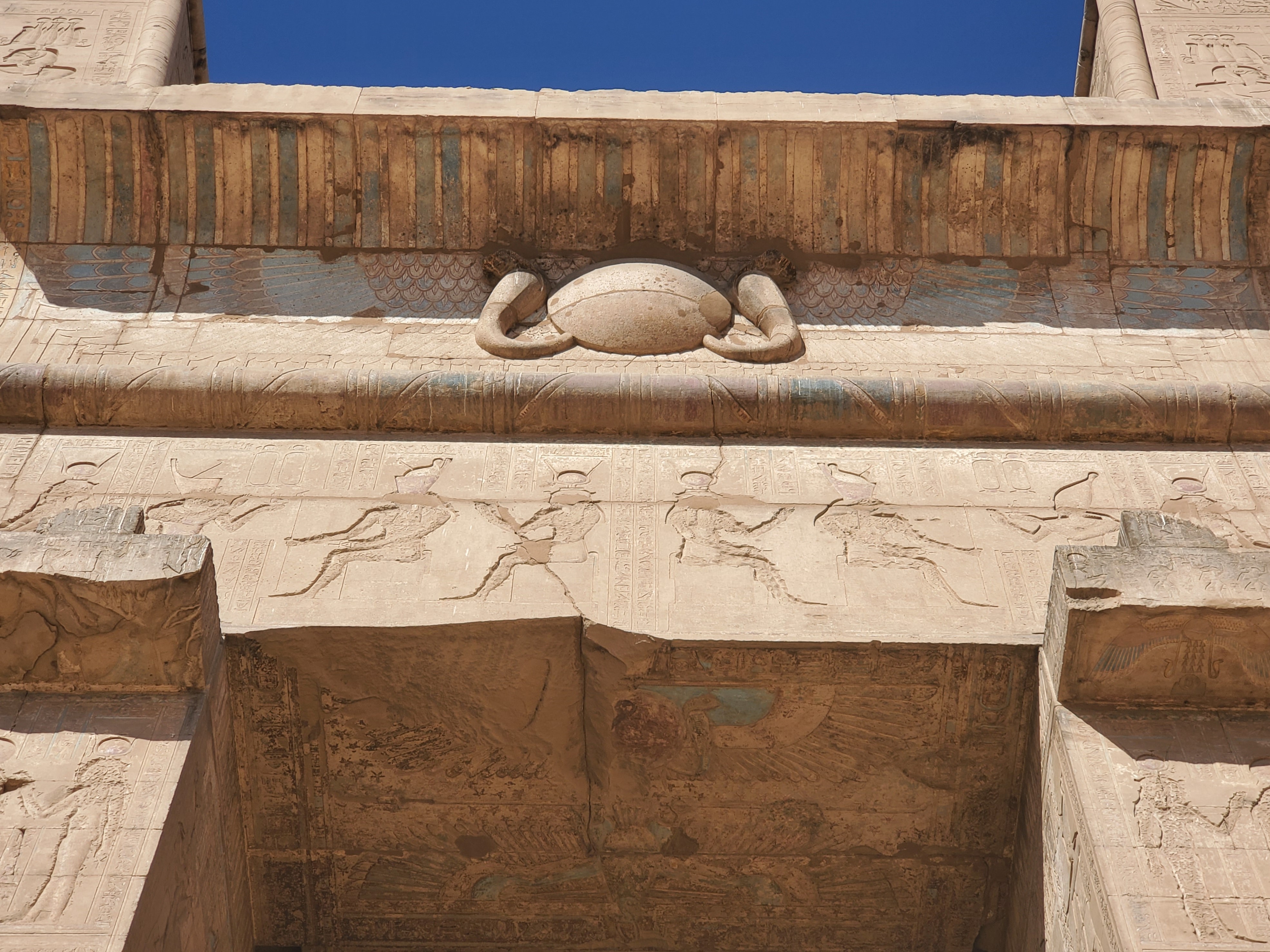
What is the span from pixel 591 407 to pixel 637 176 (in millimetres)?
1775

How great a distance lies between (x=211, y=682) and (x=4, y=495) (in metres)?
1.51

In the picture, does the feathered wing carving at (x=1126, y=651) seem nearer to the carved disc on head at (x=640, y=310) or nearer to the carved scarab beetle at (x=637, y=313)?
the carved scarab beetle at (x=637, y=313)

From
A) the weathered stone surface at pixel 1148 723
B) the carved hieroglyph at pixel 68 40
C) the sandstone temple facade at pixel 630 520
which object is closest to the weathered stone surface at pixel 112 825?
the sandstone temple facade at pixel 630 520

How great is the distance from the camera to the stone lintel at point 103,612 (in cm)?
427

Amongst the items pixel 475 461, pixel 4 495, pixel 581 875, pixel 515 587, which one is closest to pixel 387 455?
pixel 475 461

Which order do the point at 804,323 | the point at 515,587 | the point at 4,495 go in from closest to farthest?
the point at 515,587 < the point at 4,495 < the point at 804,323

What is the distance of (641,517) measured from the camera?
5324 millimetres

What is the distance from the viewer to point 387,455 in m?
5.67

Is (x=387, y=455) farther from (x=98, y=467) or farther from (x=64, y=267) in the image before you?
(x=64, y=267)

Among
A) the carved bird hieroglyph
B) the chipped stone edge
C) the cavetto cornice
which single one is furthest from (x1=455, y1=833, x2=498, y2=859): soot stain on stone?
the chipped stone edge

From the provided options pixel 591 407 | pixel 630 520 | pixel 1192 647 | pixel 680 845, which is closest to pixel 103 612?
pixel 630 520

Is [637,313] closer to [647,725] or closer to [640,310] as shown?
[640,310]

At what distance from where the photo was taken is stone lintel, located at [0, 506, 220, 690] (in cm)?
427

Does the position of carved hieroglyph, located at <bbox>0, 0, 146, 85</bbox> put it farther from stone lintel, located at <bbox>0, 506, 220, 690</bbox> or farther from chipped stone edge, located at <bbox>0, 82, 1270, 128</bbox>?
stone lintel, located at <bbox>0, 506, 220, 690</bbox>
